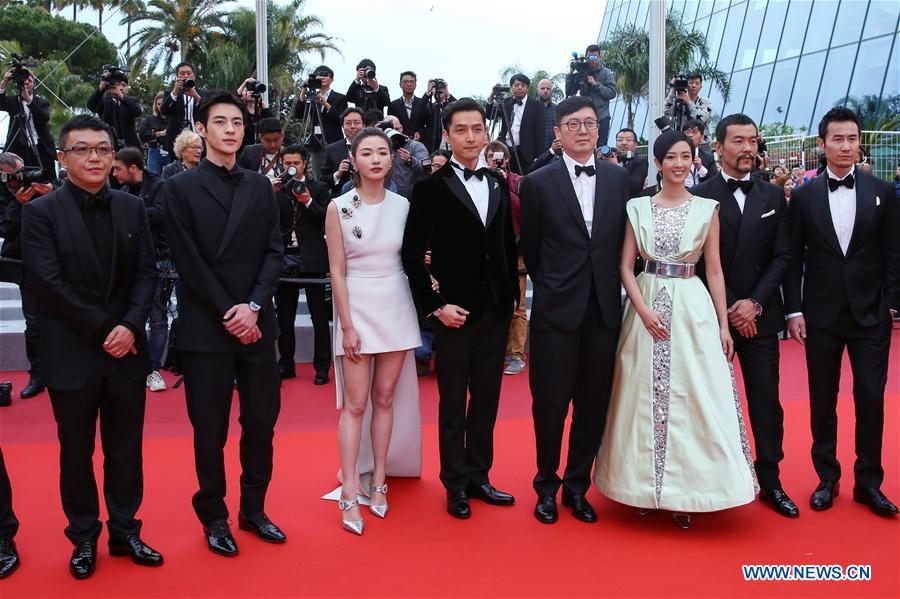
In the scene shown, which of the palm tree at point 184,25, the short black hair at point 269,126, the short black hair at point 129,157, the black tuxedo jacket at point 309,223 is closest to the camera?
the short black hair at point 129,157

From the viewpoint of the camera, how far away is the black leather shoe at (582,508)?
366 centimetres

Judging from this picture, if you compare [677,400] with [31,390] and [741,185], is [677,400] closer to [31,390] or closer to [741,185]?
[741,185]

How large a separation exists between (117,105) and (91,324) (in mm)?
5862

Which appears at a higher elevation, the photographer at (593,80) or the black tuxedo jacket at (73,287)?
the photographer at (593,80)

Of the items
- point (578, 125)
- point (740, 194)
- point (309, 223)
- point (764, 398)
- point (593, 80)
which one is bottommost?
point (764, 398)

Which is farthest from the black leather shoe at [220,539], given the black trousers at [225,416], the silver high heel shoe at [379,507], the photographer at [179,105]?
the photographer at [179,105]

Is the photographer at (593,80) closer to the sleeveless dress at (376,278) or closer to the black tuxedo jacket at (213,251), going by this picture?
the sleeveless dress at (376,278)

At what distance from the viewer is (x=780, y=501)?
3.74 m

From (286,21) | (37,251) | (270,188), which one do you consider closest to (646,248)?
(270,188)

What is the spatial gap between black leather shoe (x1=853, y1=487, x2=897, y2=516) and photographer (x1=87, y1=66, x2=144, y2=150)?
23.4 feet

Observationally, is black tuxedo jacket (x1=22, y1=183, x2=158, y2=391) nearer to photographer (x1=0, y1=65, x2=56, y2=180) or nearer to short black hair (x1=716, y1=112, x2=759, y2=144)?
short black hair (x1=716, y1=112, x2=759, y2=144)

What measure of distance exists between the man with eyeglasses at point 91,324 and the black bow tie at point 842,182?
10.1 ft

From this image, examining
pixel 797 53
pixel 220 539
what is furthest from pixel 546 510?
pixel 797 53

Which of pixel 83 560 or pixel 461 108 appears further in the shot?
pixel 461 108
